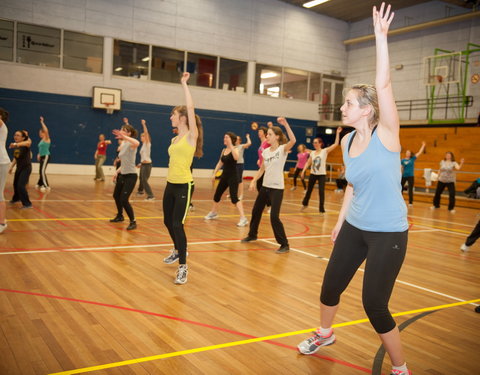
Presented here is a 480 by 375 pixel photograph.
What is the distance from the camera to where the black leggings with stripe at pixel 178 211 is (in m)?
4.93

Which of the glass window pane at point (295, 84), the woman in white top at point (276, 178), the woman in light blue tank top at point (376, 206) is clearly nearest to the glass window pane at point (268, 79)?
the glass window pane at point (295, 84)

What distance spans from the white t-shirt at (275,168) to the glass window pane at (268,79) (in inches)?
708

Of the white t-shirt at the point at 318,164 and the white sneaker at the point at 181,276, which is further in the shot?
the white t-shirt at the point at 318,164

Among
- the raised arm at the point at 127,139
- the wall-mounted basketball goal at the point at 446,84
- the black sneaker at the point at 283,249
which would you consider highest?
the wall-mounted basketball goal at the point at 446,84

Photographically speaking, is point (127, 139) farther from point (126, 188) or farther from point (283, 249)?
point (283, 249)

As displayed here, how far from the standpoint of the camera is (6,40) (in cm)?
1812

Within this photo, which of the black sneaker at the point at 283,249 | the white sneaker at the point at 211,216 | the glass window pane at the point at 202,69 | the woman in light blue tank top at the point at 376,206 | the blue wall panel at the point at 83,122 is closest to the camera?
the woman in light blue tank top at the point at 376,206

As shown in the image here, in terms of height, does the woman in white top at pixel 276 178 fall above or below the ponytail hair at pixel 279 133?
below

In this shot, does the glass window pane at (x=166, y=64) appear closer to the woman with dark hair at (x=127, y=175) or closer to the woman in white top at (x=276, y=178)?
the woman with dark hair at (x=127, y=175)

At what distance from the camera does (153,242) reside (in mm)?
6965

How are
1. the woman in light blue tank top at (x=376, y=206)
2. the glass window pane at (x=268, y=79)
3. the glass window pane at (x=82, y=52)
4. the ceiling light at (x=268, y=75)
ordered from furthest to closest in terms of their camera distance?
the ceiling light at (x=268, y=75) < the glass window pane at (x=268, y=79) < the glass window pane at (x=82, y=52) < the woman in light blue tank top at (x=376, y=206)

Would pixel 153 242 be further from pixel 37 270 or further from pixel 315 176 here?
pixel 315 176

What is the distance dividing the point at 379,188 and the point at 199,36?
20883 millimetres

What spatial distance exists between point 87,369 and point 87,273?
233 cm
